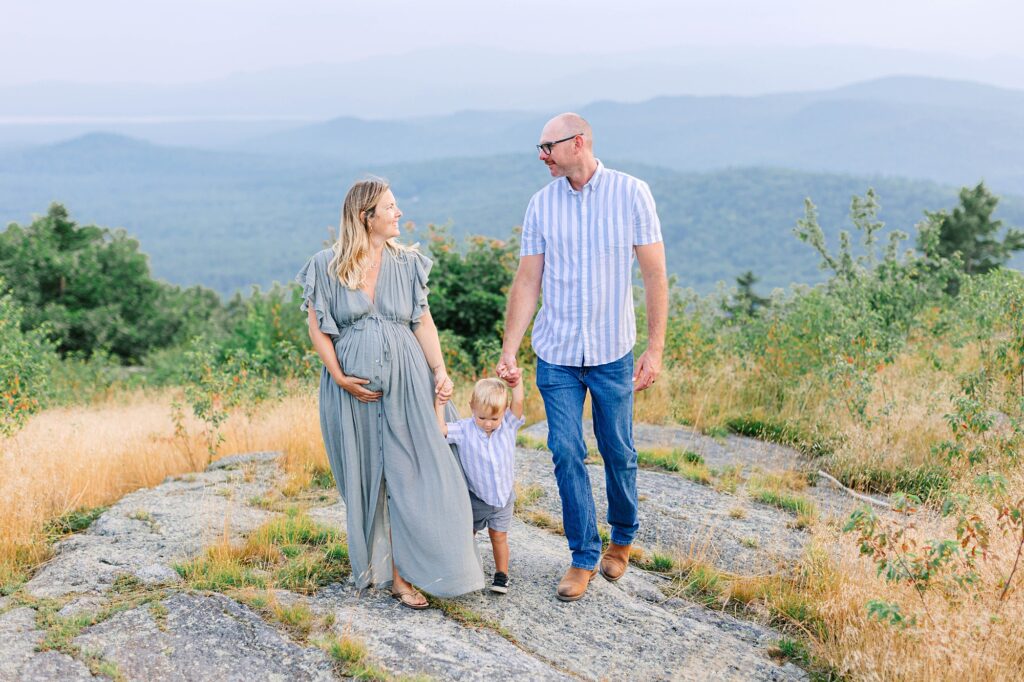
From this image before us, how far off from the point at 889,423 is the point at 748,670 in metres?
3.43

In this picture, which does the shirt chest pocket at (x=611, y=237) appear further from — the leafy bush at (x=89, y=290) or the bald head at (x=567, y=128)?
the leafy bush at (x=89, y=290)

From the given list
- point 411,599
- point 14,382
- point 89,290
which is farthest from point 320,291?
point 89,290

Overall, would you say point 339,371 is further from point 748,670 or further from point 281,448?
point 281,448

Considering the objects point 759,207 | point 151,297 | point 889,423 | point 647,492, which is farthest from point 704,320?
point 759,207

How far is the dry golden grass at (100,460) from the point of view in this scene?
14.9 feet

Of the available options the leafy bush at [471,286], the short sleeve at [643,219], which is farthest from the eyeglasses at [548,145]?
the leafy bush at [471,286]

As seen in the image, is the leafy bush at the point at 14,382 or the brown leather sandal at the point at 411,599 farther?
the leafy bush at the point at 14,382

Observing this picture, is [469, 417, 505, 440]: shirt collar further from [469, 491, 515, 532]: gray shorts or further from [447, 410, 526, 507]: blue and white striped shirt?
[469, 491, 515, 532]: gray shorts

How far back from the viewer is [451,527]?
3.94m

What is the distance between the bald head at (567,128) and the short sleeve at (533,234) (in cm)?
32

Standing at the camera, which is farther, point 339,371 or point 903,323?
point 903,323

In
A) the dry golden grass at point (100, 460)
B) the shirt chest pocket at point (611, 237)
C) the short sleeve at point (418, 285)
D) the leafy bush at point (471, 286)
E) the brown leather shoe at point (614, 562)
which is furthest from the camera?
the leafy bush at point (471, 286)

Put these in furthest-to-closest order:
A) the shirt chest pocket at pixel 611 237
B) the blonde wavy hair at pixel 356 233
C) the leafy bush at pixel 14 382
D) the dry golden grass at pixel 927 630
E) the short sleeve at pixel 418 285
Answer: the leafy bush at pixel 14 382
the short sleeve at pixel 418 285
the shirt chest pocket at pixel 611 237
the blonde wavy hair at pixel 356 233
the dry golden grass at pixel 927 630

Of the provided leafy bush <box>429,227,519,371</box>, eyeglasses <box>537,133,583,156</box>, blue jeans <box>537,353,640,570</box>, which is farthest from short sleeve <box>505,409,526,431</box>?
leafy bush <box>429,227,519,371</box>
